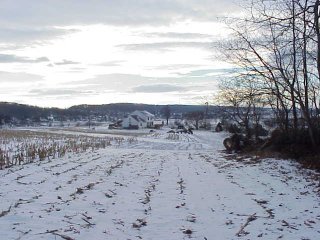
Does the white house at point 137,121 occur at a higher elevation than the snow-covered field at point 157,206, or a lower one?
higher

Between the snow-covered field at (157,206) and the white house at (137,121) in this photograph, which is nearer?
the snow-covered field at (157,206)

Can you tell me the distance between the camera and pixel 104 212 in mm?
8797

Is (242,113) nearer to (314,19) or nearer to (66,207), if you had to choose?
(314,19)

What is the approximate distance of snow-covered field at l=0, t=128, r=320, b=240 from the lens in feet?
24.2

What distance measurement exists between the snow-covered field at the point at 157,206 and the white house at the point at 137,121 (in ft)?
392

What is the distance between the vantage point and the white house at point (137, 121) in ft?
447

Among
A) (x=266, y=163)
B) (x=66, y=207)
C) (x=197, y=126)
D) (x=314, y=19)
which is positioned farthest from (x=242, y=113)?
(x=197, y=126)

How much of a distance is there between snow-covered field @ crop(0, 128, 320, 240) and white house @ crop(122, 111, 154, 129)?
119 metres

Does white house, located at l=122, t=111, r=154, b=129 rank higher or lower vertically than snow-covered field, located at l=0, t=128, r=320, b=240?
higher

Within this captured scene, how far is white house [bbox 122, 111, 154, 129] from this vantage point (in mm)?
136250

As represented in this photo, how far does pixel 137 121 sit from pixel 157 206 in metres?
128

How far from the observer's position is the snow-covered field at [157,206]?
739 cm

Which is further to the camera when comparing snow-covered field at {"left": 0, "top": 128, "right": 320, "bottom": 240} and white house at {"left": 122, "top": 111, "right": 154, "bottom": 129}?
white house at {"left": 122, "top": 111, "right": 154, "bottom": 129}

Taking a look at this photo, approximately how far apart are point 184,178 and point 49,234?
8.33 metres
